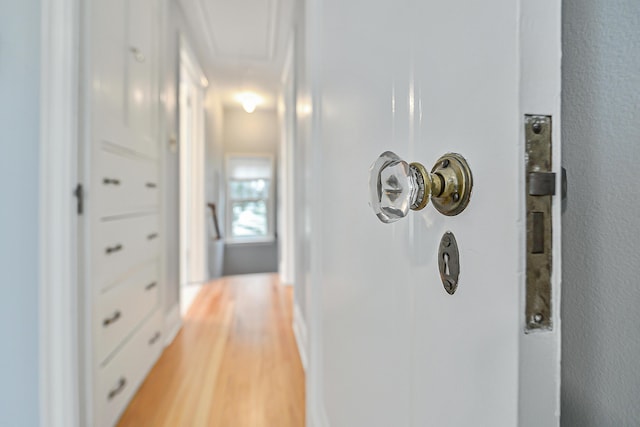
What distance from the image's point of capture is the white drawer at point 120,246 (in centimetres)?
123

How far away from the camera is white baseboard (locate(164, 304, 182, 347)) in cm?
215

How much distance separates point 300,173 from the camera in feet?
7.89

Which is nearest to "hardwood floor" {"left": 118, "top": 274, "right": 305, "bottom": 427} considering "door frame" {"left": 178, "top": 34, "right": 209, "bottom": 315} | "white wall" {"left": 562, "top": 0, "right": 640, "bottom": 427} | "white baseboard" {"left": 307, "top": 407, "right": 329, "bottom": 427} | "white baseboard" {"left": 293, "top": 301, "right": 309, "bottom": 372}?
"white baseboard" {"left": 293, "top": 301, "right": 309, "bottom": 372}

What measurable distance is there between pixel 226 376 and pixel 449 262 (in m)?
1.82

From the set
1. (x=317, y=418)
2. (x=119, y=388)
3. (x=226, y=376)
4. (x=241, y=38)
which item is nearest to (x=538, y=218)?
(x=317, y=418)

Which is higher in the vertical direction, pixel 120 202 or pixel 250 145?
pixel 250 145

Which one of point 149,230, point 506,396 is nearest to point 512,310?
point 506,396

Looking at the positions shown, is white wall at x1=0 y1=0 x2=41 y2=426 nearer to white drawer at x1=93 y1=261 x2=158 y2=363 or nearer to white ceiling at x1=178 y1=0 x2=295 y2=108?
white drawer at x1=93 y1=261 x2=158 y2=363

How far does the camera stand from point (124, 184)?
1.49 m

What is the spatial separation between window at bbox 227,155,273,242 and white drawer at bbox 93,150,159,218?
12.1 feet

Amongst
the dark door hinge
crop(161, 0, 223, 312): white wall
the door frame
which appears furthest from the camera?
the door frame

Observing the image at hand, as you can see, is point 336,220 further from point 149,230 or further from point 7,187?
point 149,230

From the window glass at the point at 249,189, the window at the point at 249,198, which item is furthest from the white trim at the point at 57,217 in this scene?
the window glass at the point at 249,189

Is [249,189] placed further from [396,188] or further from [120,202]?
[396,188]
